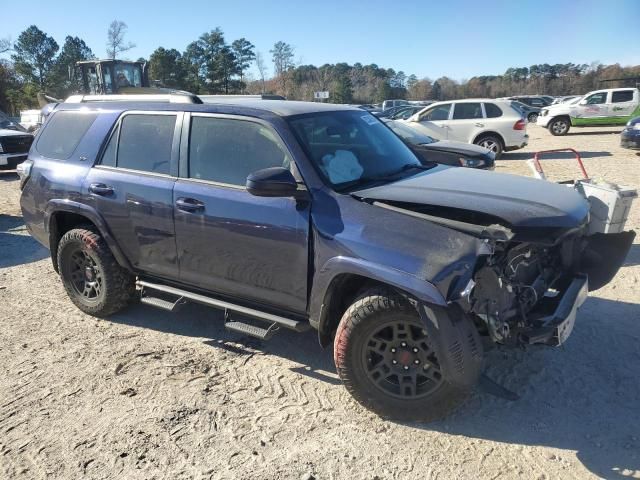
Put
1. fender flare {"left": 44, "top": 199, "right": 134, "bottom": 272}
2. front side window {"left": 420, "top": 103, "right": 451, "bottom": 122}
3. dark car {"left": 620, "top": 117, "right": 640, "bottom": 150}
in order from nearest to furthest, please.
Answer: fender flare {"left": 44, "top": 199, "right": 134, "bottom": 272} → dark car {"left": 620, "top": 117, "right": 640, "bottom": 150} → front side window {"left": 420, "top": 103, "right": 451, "bottom": 122}

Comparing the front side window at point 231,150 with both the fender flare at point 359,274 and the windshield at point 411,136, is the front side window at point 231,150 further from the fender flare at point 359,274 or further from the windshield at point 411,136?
the windshield at point 411,136

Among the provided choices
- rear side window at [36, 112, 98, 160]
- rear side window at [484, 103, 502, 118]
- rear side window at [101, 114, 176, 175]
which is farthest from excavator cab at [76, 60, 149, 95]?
rear side window at [101, 114, 176, 175]

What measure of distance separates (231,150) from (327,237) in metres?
1.09

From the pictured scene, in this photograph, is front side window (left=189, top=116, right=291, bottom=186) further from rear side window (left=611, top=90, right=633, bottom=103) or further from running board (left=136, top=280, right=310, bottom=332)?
rear side window (left=611, top=90, right=633, bottom=103)

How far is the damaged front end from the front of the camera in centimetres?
284

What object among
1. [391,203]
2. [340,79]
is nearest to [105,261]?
[391,203]

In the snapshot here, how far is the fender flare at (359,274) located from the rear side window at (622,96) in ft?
74.9

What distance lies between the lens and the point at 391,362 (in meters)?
3.12

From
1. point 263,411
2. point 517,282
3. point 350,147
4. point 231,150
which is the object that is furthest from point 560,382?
point 231,150

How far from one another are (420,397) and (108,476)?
5.90 ft

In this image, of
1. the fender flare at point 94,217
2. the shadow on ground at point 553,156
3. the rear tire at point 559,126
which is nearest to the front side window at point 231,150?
the fender flare at point 94,217

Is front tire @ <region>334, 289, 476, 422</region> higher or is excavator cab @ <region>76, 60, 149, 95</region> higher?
excavator cab @ <region>76, 60, 149, 95</region>

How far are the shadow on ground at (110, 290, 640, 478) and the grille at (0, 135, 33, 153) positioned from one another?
429 inches

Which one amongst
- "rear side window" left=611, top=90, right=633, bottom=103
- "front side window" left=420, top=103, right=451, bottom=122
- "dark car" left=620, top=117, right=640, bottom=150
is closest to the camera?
"dark car" left=620, top=117, right=640, bottom=150
